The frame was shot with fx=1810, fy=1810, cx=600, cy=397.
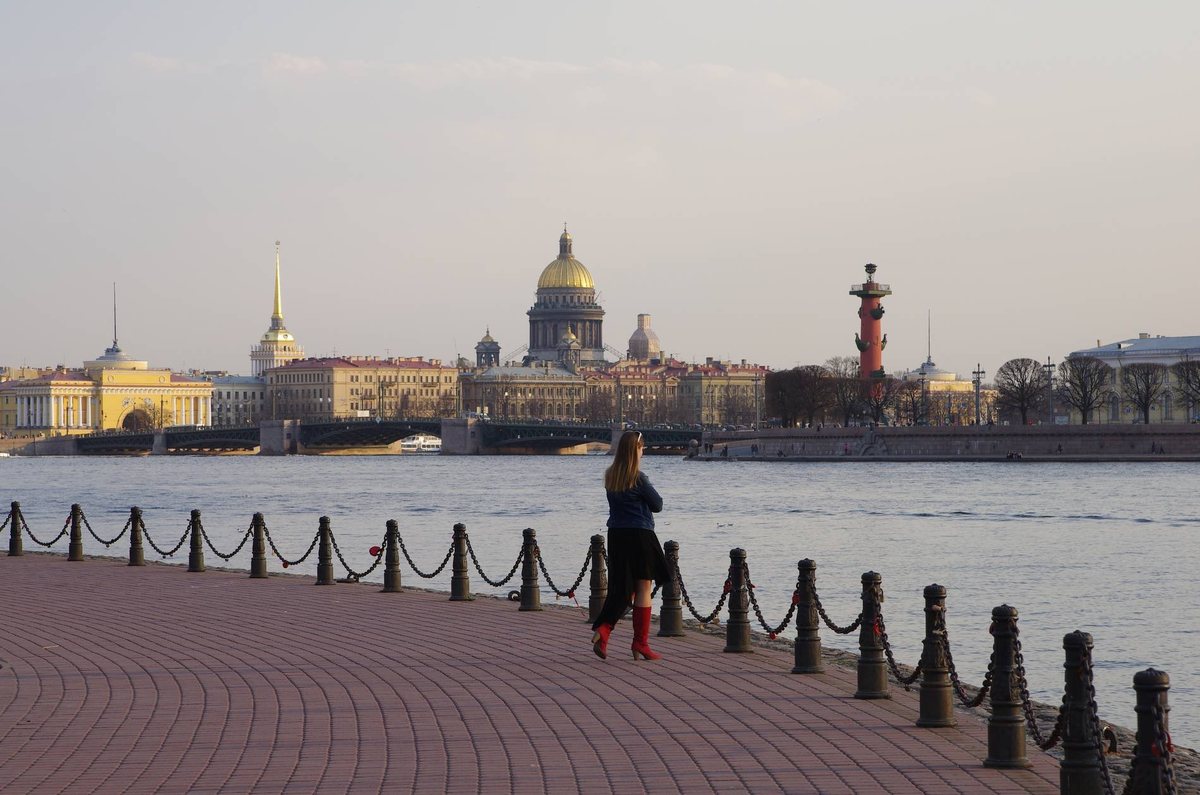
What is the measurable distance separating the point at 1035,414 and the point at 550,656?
311 feet

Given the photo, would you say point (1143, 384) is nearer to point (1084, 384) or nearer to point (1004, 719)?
point (1084, 384)

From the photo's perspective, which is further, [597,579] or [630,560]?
[597,579]

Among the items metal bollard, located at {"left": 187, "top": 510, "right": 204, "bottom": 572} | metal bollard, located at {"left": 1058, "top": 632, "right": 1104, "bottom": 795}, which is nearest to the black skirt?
metal bollard, located at {"left": 1058, "top": 632, "right": 1104, "bottom": 795}

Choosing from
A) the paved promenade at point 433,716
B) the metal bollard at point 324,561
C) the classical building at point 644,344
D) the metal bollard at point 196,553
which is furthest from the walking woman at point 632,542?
the classical building at point 644,344

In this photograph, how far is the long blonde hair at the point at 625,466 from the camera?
912 centimetres

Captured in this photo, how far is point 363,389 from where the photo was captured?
153750 mm

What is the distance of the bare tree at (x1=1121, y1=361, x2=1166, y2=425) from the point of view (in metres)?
84.0

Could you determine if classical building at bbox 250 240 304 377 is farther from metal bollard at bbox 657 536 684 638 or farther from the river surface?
metal bollard at bbox 657 536 684 638

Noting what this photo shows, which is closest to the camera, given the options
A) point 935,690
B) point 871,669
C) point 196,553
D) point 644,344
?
point 935,690

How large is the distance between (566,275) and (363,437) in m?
58.9

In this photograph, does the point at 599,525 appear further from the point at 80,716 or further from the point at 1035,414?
the point at 1035,414

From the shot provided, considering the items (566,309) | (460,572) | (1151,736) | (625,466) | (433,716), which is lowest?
(433,716)

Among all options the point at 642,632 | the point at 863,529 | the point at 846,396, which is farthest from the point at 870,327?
the point at 642,632

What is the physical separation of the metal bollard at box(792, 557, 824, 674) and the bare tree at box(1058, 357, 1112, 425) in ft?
244
